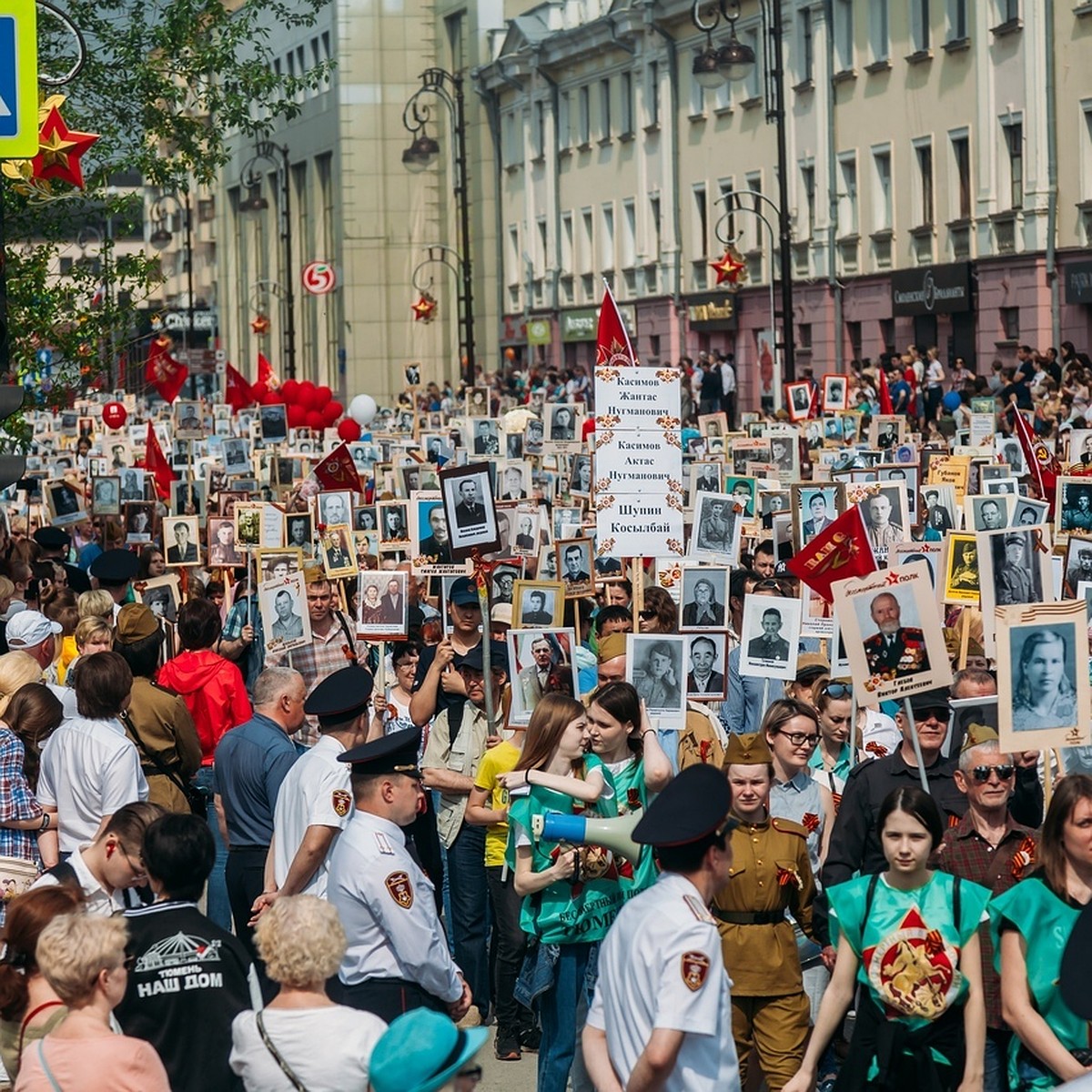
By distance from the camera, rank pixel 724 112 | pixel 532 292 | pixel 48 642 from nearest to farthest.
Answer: pixel 48 642, pixel 724 112, pixel 532 292

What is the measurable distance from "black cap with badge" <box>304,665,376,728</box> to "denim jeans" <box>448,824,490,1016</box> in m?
1.86

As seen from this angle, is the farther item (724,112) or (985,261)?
(724,112)

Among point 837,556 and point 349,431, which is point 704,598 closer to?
point 837,556

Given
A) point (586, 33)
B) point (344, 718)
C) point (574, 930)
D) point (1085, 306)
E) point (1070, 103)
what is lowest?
point (574, 930)

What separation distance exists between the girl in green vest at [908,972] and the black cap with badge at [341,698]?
178 centimetres

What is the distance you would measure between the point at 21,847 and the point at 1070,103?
30.8m

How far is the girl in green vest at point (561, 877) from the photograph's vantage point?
7461 mm

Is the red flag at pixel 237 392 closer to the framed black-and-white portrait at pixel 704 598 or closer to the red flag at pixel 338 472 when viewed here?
the red flag at pixel 338 472

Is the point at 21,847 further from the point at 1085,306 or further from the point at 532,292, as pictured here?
Answer: the point at 532,292

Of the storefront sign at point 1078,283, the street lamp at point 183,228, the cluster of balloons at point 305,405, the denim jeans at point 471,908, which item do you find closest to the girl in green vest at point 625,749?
the denim jeans at point 471,908

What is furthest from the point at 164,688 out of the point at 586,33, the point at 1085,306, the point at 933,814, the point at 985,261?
the point at 586,33

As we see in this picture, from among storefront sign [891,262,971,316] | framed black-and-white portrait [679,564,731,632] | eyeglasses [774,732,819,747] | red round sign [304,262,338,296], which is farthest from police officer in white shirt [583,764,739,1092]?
red round sign [304,262,338,296]

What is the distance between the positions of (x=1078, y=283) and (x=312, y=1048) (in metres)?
32.3

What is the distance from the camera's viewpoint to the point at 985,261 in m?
39.0
